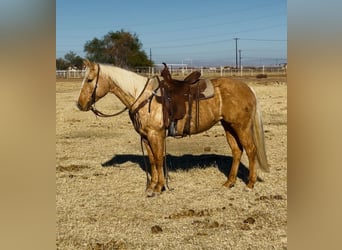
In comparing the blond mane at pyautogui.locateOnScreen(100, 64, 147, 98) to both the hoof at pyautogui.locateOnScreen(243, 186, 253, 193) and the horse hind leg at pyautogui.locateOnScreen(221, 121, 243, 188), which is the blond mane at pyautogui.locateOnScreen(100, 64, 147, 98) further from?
the hoof at pyautogui.locateOnScreen(243, 186, 253, 193)

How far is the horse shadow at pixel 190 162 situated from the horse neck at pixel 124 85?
146 cm

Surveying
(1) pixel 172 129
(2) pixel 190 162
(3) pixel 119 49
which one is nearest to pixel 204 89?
(1) pixel 172 129

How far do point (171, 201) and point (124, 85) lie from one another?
1.34m

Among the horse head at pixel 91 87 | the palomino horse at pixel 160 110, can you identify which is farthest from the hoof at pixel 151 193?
the horse head at pixel 91 87

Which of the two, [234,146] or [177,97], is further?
[234,146]

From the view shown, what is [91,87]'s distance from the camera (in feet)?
14.6

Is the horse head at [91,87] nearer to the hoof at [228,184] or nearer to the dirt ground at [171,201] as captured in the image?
the dirt ground at [171,201]

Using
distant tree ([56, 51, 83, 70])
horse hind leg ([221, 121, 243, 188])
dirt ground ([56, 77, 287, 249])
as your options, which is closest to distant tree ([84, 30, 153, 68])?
distant tree ([56, 51, 83, 70])

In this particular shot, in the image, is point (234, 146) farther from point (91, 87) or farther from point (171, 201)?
point (91, 87)
